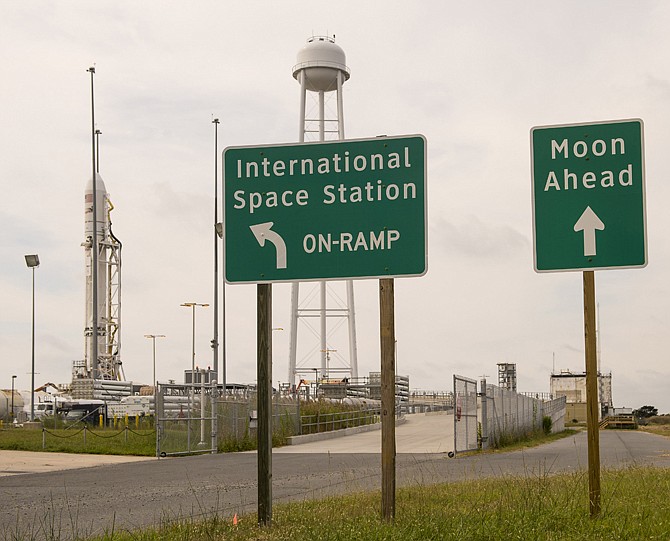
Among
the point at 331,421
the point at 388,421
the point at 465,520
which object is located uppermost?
the point at 388,421

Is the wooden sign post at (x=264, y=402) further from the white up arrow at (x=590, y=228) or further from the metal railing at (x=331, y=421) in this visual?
the metal railing at (x=331, y=421)

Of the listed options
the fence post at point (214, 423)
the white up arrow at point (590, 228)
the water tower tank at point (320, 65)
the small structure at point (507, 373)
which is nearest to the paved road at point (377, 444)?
the fence post at point (214, 423)

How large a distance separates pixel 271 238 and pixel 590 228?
3037mm

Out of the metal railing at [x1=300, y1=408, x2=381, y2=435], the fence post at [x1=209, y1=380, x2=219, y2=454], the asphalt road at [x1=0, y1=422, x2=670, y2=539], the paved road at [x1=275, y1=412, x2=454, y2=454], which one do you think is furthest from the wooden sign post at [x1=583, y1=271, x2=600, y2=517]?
the metal railing at [x1=300, y1=408, x2=381, y2=435]

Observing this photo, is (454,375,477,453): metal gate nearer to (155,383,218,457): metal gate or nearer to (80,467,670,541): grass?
(155,383,218,457): metal gate

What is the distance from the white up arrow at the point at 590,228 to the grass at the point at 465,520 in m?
2.49

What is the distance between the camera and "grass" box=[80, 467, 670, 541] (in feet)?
26.8

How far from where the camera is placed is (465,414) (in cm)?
2695

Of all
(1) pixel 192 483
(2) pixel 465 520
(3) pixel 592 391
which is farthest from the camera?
(1) pixel 192 483

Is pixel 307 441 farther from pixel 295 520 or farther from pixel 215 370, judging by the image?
pixel 295 520

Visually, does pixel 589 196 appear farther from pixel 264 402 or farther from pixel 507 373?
pixel 507 373

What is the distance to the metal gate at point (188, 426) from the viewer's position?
27062 mm

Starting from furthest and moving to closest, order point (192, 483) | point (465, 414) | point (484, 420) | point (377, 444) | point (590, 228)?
1. point (377, 444)
2. point (484, 420)
3. point (465, 414)
4. point (192, 483)
5. point (590, 228)

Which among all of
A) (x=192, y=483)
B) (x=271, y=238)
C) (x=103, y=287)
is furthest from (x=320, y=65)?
(x=271, y=238)
